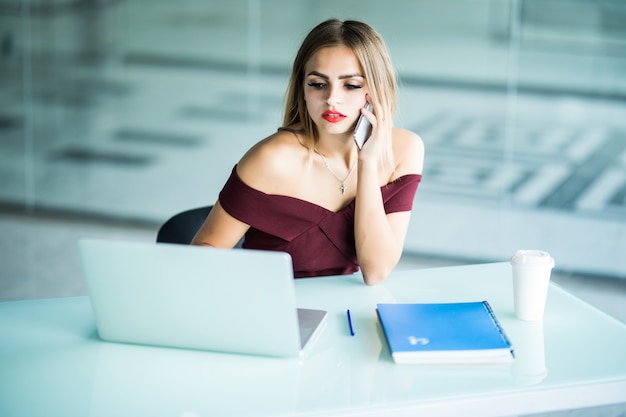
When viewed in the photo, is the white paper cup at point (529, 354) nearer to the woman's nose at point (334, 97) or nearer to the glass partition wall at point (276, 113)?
the woman's nose at point (334, 97)

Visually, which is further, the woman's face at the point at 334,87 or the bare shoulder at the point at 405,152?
the bare shoulder at the point at 405,152

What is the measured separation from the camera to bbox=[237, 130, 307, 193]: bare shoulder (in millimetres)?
2506

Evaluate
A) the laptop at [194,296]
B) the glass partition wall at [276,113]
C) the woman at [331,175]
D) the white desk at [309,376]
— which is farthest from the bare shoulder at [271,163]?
the glass partition wall at [276,113]

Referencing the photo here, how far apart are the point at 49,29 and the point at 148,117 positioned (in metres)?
0.76

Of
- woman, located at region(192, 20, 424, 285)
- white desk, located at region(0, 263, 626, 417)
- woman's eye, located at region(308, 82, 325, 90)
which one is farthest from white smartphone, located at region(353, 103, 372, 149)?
white desk, located at region(0, 263, 626, 417)

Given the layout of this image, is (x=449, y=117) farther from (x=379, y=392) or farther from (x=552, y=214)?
(x=379, y=392)

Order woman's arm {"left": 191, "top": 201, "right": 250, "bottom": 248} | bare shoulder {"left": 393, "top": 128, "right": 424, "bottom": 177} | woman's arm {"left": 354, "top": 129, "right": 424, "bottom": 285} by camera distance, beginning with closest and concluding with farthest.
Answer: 1. woman's arm {"left": 354, "top": 129, "right": 424, "bottom": 285}
2. woman's arm {"left": 191, "top": 201, "right": 250, "bottom": 248}
3. bare shoulder {"left": 393, "top": 128, "right": 424, "bottom": 177}

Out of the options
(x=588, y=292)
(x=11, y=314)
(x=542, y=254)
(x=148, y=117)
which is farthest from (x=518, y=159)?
(x=11, y=314)

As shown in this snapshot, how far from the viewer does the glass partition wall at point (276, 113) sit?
4.47 meters

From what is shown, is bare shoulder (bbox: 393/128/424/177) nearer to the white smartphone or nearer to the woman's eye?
the white smartphone

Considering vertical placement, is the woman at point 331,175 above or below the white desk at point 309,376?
above

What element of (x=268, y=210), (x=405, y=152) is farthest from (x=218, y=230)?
(x=405, y=152)

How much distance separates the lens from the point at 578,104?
4.49 meters

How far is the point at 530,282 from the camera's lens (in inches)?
81.0
